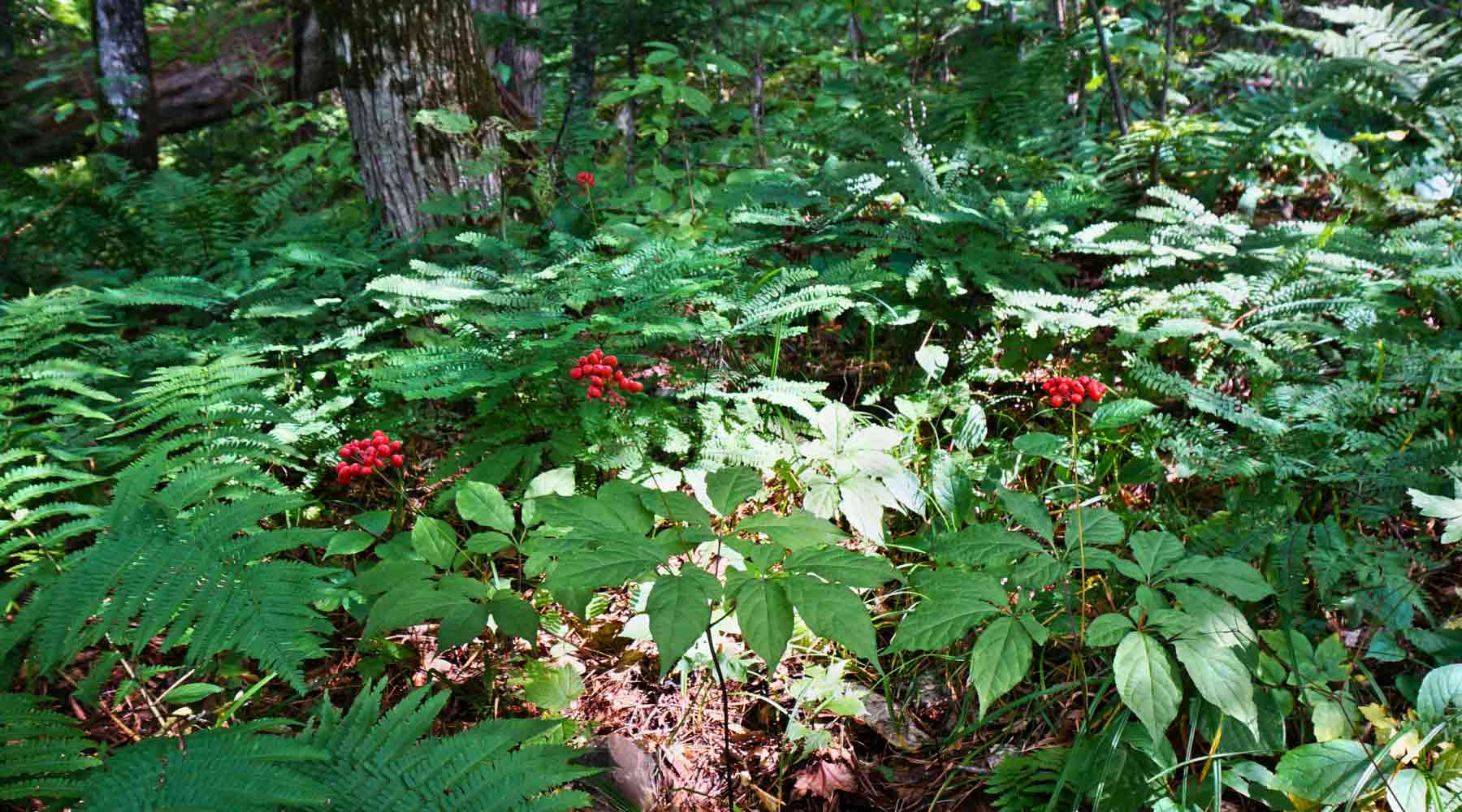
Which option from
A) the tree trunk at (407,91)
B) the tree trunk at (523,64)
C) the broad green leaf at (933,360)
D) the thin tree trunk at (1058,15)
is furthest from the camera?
the tree trunk at (523,64)

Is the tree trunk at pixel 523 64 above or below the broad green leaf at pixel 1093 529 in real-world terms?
above

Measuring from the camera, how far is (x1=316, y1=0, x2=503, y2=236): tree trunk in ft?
11.6

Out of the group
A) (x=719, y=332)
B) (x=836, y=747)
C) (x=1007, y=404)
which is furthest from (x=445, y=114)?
(x=836, y=747)

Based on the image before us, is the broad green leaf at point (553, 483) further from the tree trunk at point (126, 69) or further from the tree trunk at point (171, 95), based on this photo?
the tree trunk at point (171, 95)

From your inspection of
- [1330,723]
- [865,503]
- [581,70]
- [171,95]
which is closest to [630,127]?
[581,70]

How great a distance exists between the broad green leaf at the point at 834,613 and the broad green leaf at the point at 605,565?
0.27 m

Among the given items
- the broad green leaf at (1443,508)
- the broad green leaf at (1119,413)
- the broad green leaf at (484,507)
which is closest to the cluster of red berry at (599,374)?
the broad green leaf at (484,507)

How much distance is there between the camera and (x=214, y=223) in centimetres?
364

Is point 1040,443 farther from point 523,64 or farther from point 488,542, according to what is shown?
point 523,64

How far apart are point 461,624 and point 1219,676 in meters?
1.51

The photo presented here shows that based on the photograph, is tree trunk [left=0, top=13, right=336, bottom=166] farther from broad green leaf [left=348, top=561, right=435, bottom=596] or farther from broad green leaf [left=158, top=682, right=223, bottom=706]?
broad green leaf [left=348, top=561, right=435, bottom=596]

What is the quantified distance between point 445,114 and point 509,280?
3.66 ft

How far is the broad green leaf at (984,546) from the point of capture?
1.70 m

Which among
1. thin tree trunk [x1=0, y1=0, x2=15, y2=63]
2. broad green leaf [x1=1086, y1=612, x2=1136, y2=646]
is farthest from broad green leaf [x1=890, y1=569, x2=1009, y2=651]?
thin tree trunk [x1=0, y1=0, x2=15, y2=63]
